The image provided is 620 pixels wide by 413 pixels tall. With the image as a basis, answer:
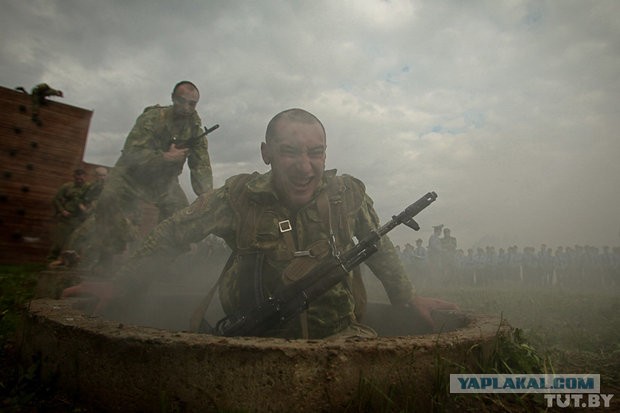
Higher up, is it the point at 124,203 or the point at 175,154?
the point at 175,154

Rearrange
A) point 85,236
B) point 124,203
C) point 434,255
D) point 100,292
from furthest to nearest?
point 434,255
point 85,236
point 124,203
point 100,292

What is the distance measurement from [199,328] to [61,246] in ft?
23.8

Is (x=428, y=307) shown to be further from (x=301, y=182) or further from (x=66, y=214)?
(x=66, y=214)

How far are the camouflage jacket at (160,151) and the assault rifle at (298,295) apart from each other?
2.90m

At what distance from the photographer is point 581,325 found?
6051mm

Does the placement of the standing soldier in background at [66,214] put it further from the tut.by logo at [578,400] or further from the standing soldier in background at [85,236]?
the tut.by logo at [578,400]

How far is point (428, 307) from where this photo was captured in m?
2.71

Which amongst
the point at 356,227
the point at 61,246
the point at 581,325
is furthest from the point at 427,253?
the point at 356,227

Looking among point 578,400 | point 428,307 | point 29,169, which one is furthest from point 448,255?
point 578,400

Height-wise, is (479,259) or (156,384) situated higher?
(479,259)

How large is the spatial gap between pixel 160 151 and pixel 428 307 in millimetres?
3720

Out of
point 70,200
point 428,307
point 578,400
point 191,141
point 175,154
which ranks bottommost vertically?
point 578,400

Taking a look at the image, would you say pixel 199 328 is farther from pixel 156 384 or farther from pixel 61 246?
pixel 61 246

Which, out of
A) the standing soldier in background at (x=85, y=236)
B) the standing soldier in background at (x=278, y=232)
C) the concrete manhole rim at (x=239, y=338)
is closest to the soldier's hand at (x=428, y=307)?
the standing soldier in background at (x=278, y=232)
